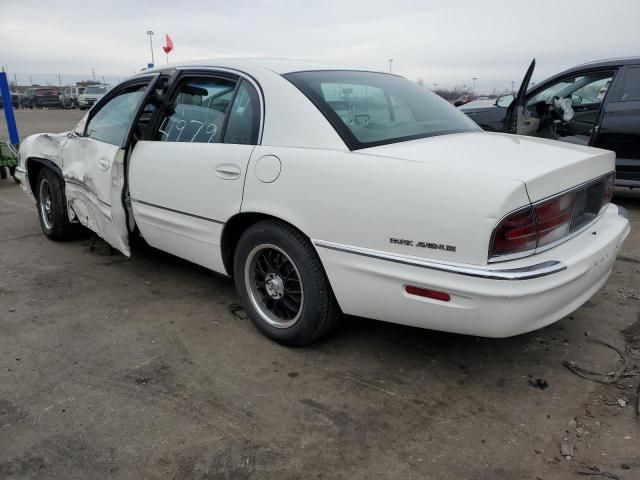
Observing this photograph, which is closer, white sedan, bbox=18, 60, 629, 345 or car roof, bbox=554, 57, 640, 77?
white sedan, bbox=18, 60, 629, 345

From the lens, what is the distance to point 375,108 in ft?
9.79

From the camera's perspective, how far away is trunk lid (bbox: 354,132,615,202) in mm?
2232

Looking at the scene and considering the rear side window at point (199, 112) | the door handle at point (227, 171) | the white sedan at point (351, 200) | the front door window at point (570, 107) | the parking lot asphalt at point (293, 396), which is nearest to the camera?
the parking lot asphalt at point (293, 396)

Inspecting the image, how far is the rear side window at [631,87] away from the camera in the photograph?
18.4 ft

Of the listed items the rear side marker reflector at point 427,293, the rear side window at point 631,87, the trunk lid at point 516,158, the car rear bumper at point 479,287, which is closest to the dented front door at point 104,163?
the car rear bumper at point 479,287

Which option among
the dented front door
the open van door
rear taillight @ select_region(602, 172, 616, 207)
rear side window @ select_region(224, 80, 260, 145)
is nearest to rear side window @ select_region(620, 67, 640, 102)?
the open van door

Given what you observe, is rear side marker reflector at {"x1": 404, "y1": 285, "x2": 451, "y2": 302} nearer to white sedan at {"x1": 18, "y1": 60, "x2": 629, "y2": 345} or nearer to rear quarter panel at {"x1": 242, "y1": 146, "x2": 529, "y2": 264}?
white sedan at {"x1": 18, "y1": 60, "x2": 629, "y2": 345}

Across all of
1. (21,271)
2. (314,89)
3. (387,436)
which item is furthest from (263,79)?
(21,271)

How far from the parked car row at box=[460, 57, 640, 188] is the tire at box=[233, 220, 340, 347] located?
3.32 meters

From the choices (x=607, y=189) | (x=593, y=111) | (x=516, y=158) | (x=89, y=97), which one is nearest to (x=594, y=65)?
(x=593, y=111)

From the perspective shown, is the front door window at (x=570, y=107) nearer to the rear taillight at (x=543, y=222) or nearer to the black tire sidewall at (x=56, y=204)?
the rear taillight at (x=543, y=222)

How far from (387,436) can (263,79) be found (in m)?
2.00

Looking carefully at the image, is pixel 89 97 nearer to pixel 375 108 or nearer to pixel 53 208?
pixel 53 208

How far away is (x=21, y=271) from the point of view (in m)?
4.22
